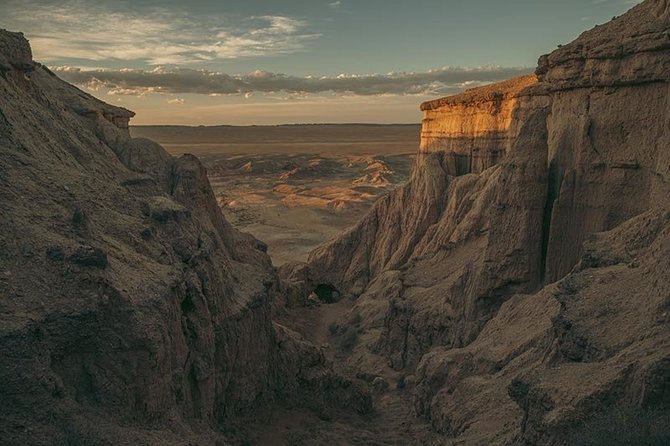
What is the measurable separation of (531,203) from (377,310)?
9.42 metres

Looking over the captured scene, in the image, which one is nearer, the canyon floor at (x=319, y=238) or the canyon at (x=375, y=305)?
the canyon at (x=375, y=305)

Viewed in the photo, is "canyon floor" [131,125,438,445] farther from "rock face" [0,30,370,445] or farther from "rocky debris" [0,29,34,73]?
"rocky debris" [0,29,34,73]

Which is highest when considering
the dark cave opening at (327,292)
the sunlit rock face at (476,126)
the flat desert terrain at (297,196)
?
the sunlit rock face at (476,126)

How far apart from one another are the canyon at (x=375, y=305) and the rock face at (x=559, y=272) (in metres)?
0.05

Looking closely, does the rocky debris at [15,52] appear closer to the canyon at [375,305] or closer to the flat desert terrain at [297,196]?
the canyon at [375,305]

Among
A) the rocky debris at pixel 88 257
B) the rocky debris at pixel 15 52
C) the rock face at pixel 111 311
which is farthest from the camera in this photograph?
the rocky debris at pixel 15 52

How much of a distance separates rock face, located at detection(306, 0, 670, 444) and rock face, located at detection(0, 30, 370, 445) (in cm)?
448

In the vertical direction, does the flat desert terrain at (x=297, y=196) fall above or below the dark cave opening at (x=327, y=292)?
above

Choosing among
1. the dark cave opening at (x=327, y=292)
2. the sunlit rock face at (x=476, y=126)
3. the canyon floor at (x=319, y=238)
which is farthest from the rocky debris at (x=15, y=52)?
the dark cave opening at (x=327, y=292)

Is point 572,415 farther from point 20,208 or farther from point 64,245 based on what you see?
point 20,208

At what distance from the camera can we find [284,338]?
16.8m

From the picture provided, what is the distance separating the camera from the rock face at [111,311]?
8961 millimetres

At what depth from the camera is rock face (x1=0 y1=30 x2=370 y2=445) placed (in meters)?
8.96

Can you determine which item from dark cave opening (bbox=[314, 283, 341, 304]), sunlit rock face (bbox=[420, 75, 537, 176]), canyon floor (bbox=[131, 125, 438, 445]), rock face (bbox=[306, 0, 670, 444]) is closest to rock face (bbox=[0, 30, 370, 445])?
canyon floor (bbox=[131, 125, 438, 445])
